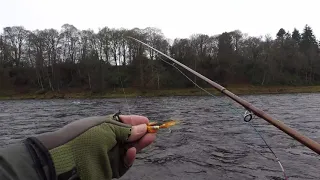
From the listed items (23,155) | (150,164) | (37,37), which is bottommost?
(150,164)

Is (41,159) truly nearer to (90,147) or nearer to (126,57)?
(90,147)

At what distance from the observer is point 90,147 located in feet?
4.97

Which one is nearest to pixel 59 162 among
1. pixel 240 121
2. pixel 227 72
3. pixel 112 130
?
pixel 112 130

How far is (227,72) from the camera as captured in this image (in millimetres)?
68125

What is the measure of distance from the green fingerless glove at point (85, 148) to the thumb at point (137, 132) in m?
0.04

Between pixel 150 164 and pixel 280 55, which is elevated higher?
pixel 280 55

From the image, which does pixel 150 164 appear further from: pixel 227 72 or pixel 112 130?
pixel 227 72

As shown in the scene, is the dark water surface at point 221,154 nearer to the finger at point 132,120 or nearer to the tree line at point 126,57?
the finger at point 132,120

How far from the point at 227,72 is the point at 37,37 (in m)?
47.9

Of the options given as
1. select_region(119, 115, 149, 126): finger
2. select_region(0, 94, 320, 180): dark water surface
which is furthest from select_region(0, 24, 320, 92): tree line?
select_region(119, 115, 149, 126): finger

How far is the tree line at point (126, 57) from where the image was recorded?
68.1m

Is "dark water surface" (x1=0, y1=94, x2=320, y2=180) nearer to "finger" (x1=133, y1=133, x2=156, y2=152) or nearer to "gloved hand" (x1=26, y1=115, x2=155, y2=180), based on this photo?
"finger" (x1=133, y1=133, x2=156, y2=152)

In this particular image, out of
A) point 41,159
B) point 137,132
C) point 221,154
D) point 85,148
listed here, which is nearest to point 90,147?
point 85,148

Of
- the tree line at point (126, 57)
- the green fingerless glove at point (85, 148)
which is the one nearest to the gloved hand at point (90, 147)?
the green fingerless glove at point (85, 148)
